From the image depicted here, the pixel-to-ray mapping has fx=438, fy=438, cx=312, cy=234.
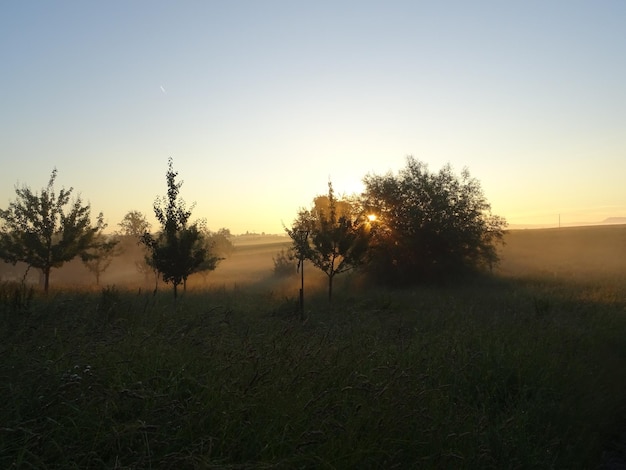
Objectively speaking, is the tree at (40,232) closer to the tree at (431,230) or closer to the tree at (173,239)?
the tree at (173,239)

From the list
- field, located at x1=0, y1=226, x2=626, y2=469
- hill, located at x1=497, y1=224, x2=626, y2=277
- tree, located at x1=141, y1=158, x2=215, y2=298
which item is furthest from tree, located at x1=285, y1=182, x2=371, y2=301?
hill, located at x1=497, y1=224, x2=626, y2=277

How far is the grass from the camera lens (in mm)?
2973

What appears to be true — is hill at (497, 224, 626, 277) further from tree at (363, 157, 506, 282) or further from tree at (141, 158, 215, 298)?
tree at (141, 158, 215, 298)

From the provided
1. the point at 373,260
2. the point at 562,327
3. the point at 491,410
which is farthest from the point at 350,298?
the point at 491,410

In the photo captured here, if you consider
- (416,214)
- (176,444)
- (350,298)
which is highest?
(416,214)

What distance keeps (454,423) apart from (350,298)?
1656cm

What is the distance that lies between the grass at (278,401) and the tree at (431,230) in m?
21.9

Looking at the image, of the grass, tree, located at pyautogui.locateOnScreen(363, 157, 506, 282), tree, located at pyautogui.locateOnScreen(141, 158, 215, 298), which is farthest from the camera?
tree, located at pyautogui.locateOnScreen(363, 157, 506, 282)

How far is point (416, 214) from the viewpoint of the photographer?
29375 millimetres

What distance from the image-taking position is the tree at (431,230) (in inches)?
1148

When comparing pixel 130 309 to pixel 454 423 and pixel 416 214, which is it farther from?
pixel 416 214

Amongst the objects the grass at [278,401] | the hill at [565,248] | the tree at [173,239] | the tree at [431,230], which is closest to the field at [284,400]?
the grass at [278,401]

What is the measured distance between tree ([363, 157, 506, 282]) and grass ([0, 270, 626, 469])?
72.0 ft

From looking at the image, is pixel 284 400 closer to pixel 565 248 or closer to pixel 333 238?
pixel 333 238
